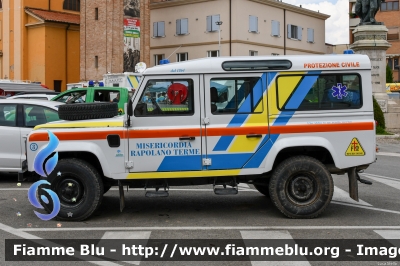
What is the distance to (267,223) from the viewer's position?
333 inches

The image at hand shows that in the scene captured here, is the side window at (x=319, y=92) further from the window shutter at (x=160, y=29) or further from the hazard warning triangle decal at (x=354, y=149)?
the window shutter at (x=160, y=29)

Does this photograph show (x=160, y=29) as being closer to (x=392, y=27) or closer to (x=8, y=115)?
(x=392, y=27)

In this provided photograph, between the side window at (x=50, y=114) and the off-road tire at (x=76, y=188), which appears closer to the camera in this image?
the off-road tire at (x=76, y=188)

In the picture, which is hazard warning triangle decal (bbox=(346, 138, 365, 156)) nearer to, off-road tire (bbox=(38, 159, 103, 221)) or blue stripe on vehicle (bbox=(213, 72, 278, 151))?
blue stripe on vehicle (bbox=(213, 72, 278, 151))

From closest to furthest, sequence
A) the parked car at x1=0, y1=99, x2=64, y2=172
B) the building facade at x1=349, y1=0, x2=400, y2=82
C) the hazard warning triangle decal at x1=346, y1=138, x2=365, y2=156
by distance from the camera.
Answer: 1. the hazard warning triangle decal at x1=346, y1=138, x2=365, y2=156
2. the parked car at x1=0, y1=99, x2=64, y2=172
3. the building facade at x1=349, y1=0, x2=400, y2=82

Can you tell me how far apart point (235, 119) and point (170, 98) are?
101 centimetres

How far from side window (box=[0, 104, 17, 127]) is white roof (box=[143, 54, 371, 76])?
4.62 m

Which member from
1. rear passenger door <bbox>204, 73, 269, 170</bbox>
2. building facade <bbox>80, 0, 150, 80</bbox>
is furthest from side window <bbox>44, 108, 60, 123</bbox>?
building facade <bbox>80, 0, 150, 80</bbox>

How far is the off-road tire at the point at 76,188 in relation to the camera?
8617 millimetres

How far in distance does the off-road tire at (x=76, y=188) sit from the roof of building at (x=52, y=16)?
49.3m

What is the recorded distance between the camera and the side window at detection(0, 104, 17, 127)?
475 inches

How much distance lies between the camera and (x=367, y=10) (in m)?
28.1

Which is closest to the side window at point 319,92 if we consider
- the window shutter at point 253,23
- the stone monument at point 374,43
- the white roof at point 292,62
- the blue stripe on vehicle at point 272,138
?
the blue stripe on vehicle at point 272,138

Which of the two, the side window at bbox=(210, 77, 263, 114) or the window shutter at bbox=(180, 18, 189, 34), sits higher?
the window shutter at bbox=(180, 18, 189, 34)
